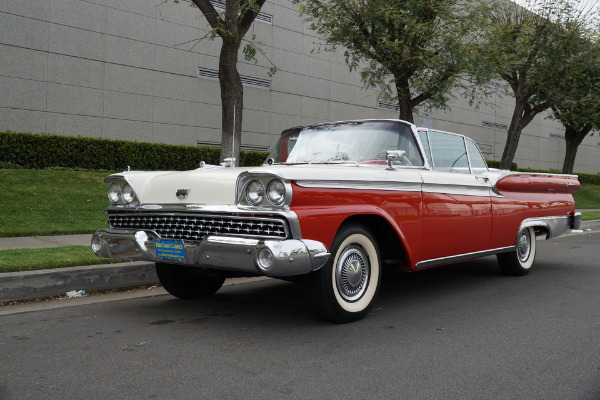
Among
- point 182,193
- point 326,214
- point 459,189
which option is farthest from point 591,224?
point 182,193

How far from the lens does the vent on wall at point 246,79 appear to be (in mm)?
18797

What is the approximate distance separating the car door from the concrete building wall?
28.1 feet

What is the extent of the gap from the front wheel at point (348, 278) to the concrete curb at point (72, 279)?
2.47 metres

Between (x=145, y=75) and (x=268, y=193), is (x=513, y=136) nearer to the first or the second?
(x=145, y=75)

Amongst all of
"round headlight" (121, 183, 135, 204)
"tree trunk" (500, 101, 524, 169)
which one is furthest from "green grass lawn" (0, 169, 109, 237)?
"tree trunk" (500, 101, 524, 169)

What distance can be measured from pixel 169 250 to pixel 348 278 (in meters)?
1.37

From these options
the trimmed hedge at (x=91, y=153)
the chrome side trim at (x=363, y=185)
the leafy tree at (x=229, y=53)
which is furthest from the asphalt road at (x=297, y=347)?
the trimmed hedge at (x=91, y=153)

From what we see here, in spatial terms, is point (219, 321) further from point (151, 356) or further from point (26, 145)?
point (26, 145)

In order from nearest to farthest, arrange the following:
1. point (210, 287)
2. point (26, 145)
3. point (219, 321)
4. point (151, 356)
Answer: point (151, 356), point (219, 321), point (210, 287), point (26, 145)

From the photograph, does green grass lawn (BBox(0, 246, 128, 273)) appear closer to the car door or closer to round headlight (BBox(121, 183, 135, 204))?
round headlight (BBox(121, 183, 135, 204))

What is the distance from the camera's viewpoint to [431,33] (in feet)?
48.2

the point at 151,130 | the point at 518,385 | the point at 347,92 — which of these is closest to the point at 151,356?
the point at 518,385

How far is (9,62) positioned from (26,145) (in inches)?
101

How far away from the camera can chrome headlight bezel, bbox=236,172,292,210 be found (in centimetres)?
397
